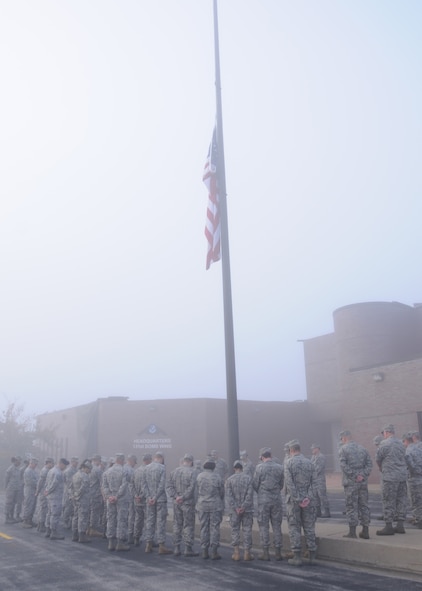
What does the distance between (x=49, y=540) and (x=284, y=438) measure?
2858cm

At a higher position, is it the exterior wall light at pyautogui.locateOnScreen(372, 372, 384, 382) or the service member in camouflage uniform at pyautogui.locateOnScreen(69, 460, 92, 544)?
the exterior wall light at pyautogui.locateOnScreen(372, 372, 384, 382)

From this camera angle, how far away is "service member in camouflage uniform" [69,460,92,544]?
1303cm

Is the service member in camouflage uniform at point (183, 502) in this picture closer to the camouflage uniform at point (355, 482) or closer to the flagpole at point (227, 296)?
the flagpole at point (227, 296)

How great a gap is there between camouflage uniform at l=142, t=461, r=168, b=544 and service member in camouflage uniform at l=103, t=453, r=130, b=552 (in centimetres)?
48

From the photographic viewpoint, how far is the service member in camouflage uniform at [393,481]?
34.7 feet

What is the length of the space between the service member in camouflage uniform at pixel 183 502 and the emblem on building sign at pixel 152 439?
26.4 m

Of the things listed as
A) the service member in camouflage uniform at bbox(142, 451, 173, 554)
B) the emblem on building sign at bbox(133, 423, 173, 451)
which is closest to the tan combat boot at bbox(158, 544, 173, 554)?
the service member in camouflage uniform at bbox(142, 451, 173, 554)

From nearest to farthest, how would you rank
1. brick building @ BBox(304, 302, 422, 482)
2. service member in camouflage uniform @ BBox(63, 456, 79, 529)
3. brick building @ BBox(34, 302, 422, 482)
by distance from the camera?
service member in camouflage uniform @ BBox(63, 456, 79, 529)
brick building @ BBox(304, 302, 422, 482)
brick building @ BBox(34, 302, 422, 482)

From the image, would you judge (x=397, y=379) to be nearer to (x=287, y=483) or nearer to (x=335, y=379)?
(x=335, y=379)

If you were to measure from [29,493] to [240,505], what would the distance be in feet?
31.2

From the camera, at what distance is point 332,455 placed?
4003 cm

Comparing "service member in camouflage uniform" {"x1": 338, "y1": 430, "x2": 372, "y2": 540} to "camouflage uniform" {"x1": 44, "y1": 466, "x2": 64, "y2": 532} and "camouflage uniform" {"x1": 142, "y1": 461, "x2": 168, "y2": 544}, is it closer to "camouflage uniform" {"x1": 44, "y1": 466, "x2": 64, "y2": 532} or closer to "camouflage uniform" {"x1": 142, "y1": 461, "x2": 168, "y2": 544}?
"camouflage uniform" {"x1": 142, "y1": 461, "x2": 168, "y2": 544}

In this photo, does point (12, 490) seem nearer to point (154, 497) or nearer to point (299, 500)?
point (154, 497)

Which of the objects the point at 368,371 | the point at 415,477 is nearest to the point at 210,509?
the point at 415,477
